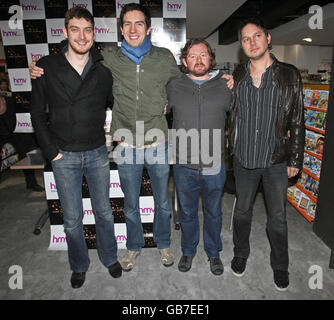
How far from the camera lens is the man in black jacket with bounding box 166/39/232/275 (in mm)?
1820

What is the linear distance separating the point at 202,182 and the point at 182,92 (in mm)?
667

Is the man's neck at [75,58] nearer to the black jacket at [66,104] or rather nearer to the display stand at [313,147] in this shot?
the black jacket at [66,104]

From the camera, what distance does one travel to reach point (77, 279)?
2.06 metres

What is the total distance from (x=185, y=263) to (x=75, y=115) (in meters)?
1.45

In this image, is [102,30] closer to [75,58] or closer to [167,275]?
[75,58]

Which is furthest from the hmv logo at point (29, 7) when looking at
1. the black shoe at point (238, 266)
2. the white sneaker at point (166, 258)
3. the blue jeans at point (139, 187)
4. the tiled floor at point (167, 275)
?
the black shoe at point (238, 266)

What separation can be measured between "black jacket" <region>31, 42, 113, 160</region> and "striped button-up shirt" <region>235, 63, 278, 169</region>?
3.22 ft

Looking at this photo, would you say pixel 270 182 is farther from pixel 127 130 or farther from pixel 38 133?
pixel 38 133

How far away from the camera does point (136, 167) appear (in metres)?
1.99

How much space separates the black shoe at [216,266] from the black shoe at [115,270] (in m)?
0.74

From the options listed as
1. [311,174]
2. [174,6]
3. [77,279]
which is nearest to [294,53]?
[174,6]

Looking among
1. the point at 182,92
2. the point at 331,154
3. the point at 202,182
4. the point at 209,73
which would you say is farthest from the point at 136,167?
the point at 331,154

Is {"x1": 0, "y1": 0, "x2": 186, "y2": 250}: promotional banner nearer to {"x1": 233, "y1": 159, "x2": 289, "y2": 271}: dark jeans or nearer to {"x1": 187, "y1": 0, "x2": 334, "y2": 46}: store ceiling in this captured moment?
{"x1": 233, "y1": 159, "x2": 289, "y2": 271}: dark jeans

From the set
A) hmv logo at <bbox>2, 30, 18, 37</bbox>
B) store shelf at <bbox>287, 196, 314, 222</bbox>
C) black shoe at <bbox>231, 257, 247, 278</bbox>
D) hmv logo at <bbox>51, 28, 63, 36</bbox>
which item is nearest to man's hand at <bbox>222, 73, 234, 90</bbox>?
black shoe at <bbox>231, 257, 247, 278</bbox>
